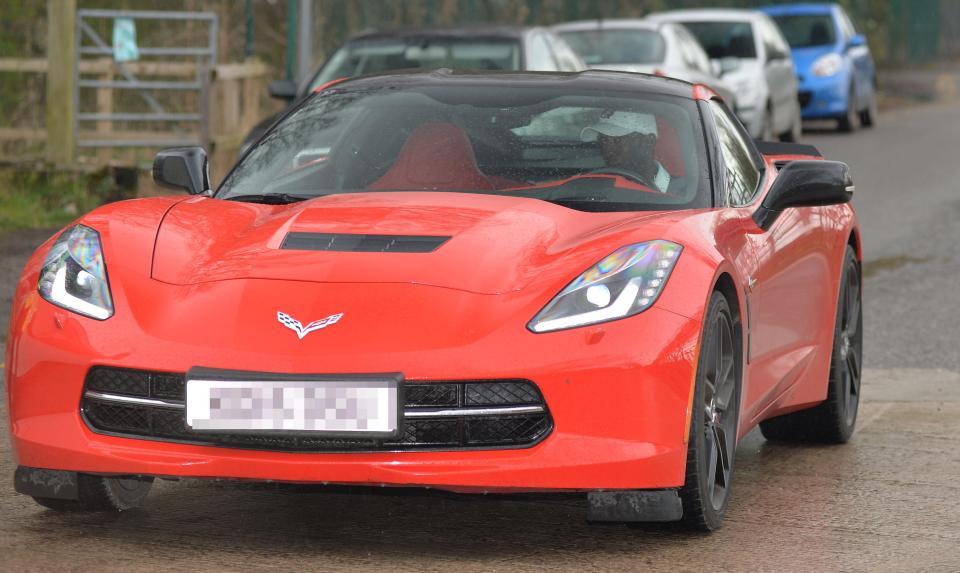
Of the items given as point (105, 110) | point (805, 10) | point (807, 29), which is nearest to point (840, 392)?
point (105, 110)

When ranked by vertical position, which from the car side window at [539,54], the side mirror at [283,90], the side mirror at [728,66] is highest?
the car side window at [539,54]

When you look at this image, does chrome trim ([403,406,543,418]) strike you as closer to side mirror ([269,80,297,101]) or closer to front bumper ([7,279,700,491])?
front bumper ([7,279,700,491])

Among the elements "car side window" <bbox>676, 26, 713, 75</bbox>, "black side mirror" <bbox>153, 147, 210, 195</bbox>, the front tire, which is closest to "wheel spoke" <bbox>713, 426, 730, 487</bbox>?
the front tire

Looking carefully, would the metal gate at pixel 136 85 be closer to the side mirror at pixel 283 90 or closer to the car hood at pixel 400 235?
the side mirror at pixel 283 90

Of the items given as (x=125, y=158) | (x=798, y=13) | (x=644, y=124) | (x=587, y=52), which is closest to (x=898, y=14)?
(x=798, y=13)

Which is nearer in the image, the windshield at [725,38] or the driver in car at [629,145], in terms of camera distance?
the driver in car at [629,145]

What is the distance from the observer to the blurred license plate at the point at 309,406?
4656 mm

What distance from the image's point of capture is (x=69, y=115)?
15555 millimetres

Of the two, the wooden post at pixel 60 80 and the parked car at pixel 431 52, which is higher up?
the parked car at pixel 431 52

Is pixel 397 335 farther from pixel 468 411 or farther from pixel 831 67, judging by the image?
pixel 831 67

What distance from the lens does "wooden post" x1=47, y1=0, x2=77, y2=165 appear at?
50.5 feet

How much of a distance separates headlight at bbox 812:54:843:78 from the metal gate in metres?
9.19

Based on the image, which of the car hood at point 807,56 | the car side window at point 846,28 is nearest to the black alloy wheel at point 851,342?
the car hood at point 807,56

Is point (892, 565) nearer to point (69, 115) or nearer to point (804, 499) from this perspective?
point (804, 499)
